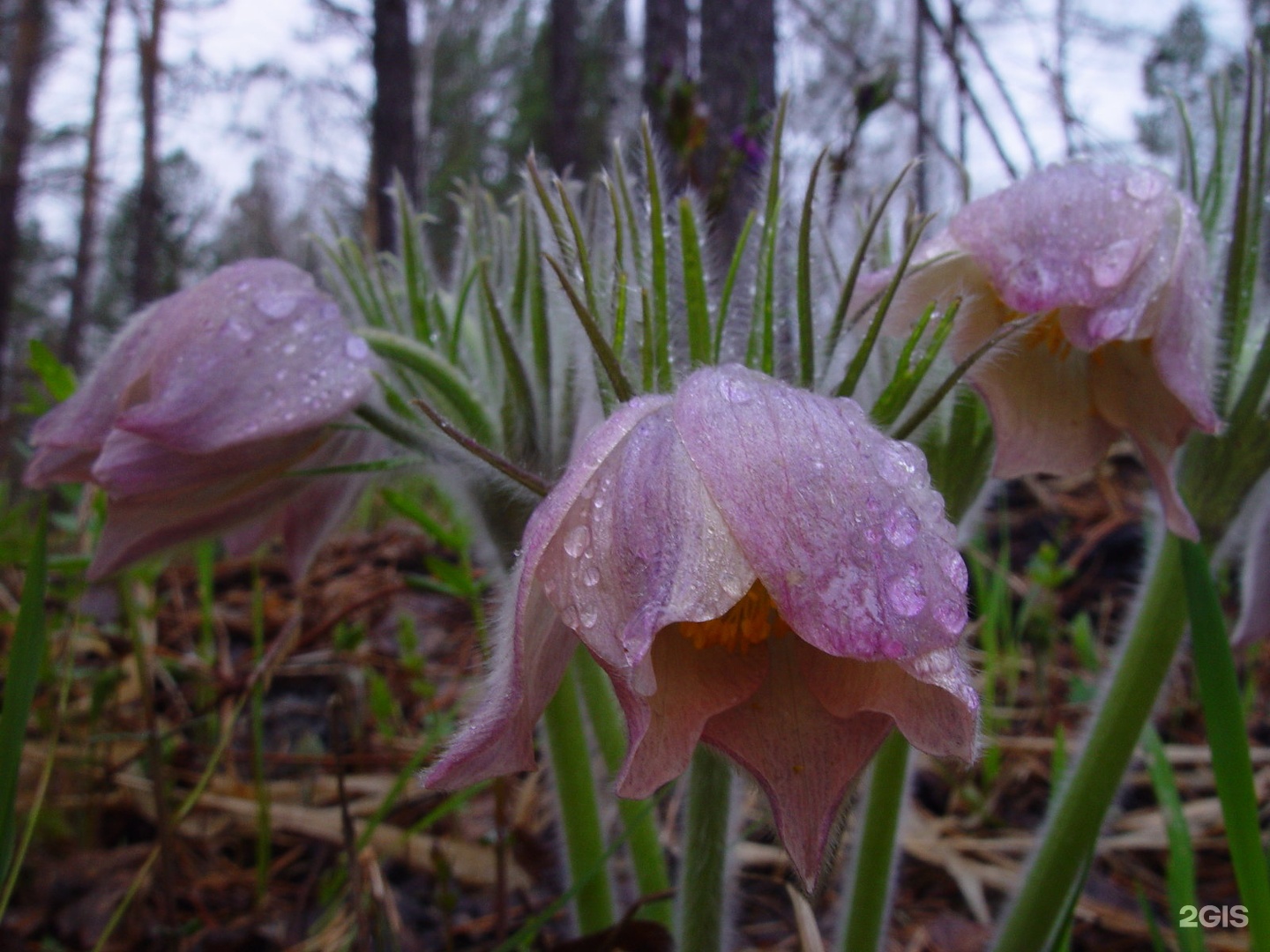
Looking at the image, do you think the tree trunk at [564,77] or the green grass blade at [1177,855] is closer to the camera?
the green grass blade at [1177,855]

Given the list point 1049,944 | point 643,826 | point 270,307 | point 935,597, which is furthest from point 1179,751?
point 270,307

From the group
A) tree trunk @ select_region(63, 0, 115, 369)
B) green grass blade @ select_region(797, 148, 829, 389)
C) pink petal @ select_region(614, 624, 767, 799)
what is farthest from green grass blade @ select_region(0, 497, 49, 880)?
tree trunk @ select_region(63, 0, 115, 369)

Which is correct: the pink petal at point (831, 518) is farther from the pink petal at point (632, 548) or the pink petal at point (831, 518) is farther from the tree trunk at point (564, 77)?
the tree trunk at point (564, 77)

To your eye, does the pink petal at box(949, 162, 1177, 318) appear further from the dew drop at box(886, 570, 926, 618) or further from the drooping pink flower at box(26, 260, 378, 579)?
the drooping pink flower at box(26, 260, 378, 579)

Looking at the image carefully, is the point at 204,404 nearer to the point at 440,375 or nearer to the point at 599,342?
the point at 440,375

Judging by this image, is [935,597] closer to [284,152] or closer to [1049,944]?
[1049,944]

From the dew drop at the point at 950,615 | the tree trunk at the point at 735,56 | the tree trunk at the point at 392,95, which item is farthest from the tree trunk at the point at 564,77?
the dew drop at the point at 950,615
